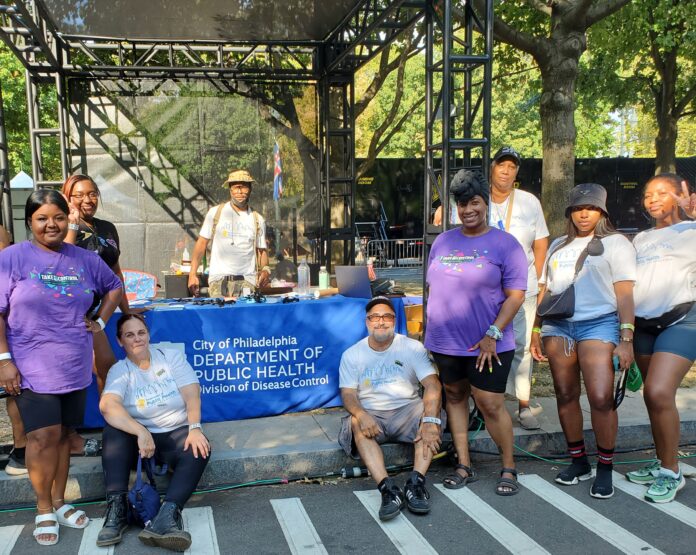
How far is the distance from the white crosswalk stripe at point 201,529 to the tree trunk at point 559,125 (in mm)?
6311

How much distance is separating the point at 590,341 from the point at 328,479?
1.96 metres

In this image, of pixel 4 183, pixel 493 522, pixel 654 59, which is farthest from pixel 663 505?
pixel 654 59

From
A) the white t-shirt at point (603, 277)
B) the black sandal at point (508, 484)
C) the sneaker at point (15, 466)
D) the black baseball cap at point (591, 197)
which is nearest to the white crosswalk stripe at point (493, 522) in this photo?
the black sandal at point (508, 484)

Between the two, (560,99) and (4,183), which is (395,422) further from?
(560,99)

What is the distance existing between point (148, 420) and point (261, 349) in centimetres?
154

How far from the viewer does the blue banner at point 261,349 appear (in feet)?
17.0

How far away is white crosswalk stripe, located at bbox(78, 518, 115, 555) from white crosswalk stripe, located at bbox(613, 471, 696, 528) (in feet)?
10.1

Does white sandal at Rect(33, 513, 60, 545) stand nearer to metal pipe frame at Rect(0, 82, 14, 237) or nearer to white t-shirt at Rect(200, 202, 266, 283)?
metal pipe frame at Rect(0, 82, 14, 237)

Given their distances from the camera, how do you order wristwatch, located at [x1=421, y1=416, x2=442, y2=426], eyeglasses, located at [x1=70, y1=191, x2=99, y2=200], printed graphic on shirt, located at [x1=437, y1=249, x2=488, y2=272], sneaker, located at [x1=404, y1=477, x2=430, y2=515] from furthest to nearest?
eyeglasses, located at [x1=70, y1=191, x2=99, y2=200] < wristwatch, located at [x1=421, y1=416, x2=442, y2=426] < printed graphic on shirt, located at [x1=437, y1=249, x2=488, y2=272] < sneaker, located at [x1=404, y1=477, x2=430, y2=515]

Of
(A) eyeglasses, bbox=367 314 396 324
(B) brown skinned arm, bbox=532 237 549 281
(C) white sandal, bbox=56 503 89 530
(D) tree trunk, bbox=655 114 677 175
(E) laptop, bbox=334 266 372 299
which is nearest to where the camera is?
(C) white sandal, bbox=56 503 89 530

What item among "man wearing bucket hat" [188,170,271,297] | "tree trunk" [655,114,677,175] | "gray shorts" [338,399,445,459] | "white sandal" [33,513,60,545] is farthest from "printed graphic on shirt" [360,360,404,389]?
"tree trunk" [655,114,677,175]

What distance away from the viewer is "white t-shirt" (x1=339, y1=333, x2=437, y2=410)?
14.4ft

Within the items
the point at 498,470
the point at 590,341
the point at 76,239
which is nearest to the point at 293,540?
the point at 498,470

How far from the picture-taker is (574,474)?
4.25m
